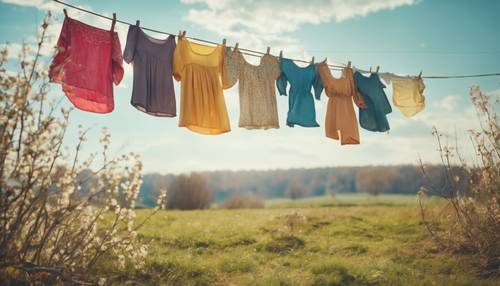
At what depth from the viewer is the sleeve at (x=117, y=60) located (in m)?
5.10

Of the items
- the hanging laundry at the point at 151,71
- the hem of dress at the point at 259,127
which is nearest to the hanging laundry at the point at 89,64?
the hanging laundry at the point at 151,71

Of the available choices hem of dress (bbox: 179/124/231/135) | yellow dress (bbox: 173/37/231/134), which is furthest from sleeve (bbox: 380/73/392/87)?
hem of dress (bbox: 179/124/231/135)

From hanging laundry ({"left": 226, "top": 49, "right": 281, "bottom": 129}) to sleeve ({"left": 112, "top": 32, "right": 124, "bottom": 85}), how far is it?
5.21 feet

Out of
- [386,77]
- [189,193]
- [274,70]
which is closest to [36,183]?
[274,70]

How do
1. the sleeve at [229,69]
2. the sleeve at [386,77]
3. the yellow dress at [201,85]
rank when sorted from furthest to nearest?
the sleeve at [386,77], the sleeve at [229,69], the yellow dress at [201,85]

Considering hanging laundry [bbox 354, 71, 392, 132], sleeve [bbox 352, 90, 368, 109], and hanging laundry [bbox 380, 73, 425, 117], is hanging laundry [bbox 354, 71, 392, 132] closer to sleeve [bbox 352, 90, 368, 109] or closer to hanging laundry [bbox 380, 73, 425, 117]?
sleeve [bbox 352, 90, 368, 109]

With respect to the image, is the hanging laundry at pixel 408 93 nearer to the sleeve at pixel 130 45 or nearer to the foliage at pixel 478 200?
the foliage at pixel 478 200

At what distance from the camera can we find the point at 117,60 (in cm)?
510

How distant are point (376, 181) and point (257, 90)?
227 ft

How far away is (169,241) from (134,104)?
4.64m

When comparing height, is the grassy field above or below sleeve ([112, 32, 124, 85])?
below

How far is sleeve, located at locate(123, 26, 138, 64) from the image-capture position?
5152 mm

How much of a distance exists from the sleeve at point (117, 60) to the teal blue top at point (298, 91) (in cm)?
247

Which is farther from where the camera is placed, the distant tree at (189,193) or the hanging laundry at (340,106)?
the distant tree at (189,193)
